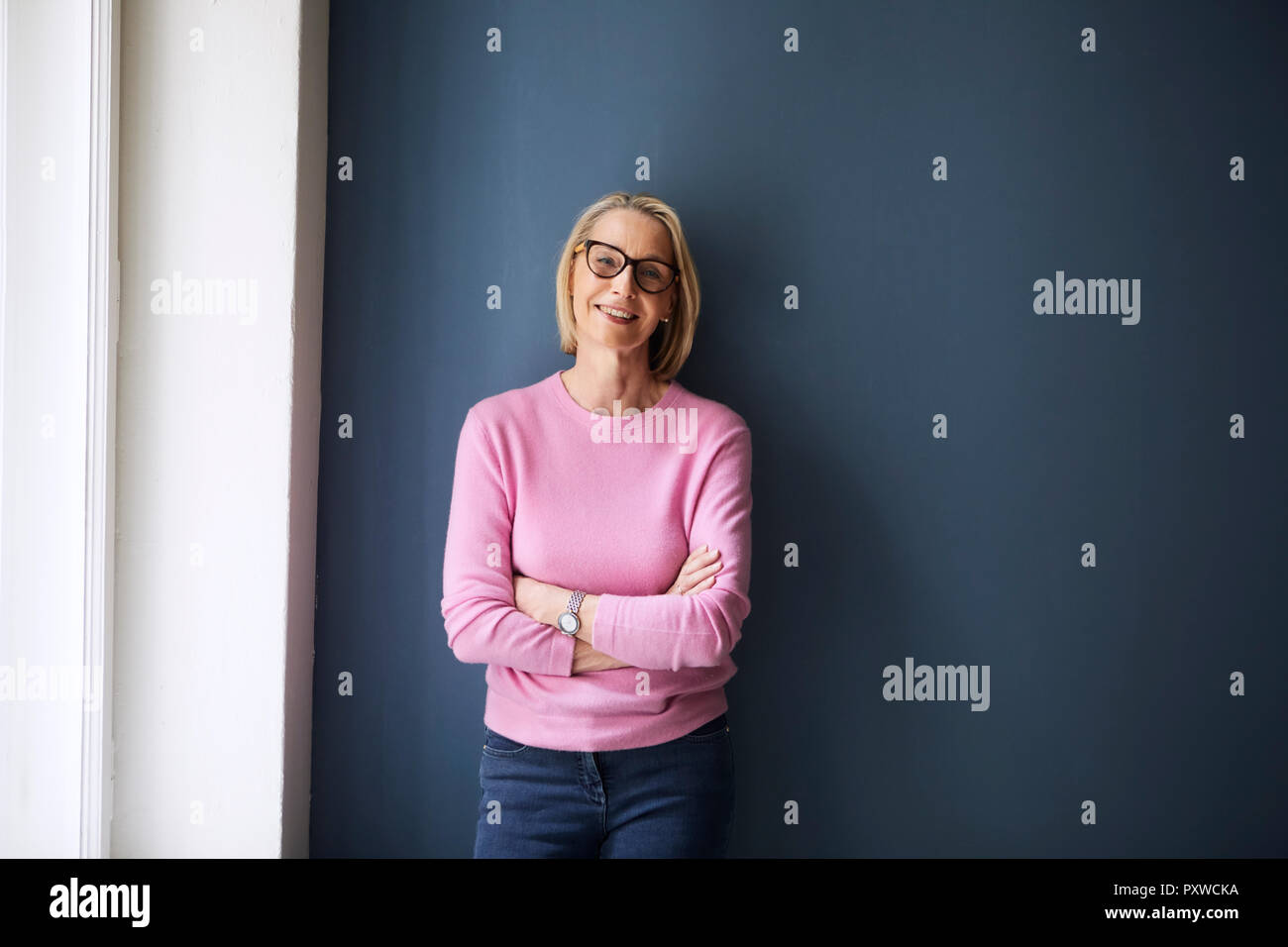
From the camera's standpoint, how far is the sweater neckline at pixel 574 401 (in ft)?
5.31

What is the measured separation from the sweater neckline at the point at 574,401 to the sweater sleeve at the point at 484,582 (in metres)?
0.17

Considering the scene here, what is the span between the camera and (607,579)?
1.53 metres

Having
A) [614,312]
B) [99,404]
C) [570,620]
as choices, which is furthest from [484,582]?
[99,404]

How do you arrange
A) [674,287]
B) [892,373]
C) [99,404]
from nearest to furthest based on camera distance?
[99,404] < [674,287] < [892,373]

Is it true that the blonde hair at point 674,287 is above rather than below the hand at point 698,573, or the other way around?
above

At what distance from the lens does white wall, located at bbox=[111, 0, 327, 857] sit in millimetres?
1633

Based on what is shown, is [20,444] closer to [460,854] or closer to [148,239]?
[148,239]

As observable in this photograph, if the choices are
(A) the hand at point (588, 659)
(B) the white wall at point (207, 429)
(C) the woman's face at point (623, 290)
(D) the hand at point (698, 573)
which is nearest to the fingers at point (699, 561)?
(D) the hand at point (698, 573)

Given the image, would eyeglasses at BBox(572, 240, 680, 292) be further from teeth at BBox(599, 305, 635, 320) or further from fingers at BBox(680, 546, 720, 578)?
fingers at BBox(680, 546, 720, 578)

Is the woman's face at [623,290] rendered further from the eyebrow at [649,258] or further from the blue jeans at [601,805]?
the blue jeans at [601,805]

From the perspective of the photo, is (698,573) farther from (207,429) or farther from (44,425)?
(44,425)

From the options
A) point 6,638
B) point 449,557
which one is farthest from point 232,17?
point 6,638

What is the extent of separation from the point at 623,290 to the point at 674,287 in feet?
0.49

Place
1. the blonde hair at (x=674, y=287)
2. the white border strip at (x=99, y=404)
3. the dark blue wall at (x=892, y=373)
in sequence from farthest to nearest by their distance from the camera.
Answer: the dark blue wall at (x=892, y=373) < the blonde hair at (x=674, y=287) < the white border strip at (x=99, y=404)
